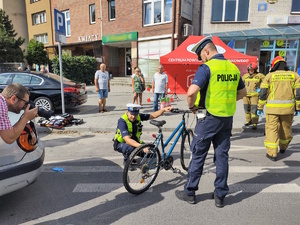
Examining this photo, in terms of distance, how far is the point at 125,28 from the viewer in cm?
1788

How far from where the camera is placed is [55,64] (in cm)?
1784

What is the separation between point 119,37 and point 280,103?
1593 centimetres

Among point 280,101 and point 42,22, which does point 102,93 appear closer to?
point 280,101

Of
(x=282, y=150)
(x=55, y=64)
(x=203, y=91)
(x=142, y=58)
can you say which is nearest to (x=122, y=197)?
(x=203, y=91)

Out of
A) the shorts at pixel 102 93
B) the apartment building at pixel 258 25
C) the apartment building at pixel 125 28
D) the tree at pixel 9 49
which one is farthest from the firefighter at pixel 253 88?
the tree at pixel 9 49

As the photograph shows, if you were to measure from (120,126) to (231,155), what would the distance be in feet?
8.41

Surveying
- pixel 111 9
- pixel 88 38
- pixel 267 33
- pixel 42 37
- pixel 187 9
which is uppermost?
pixel 111 9

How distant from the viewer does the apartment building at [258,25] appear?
47.0ft

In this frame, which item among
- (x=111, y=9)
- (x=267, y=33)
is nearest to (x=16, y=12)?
(x=111, y=9)

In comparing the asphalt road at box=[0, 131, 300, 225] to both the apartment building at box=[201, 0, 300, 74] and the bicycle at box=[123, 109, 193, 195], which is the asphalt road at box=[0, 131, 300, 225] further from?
the apartment building at box=[201, 0, 300, 74]

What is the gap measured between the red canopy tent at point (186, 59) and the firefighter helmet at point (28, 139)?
916cm

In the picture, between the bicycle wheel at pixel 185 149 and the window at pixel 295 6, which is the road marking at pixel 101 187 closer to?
the bicycle wheel at pixel 185 149

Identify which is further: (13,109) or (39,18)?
(39,18)

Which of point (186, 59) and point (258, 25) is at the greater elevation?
point (258, 25)
